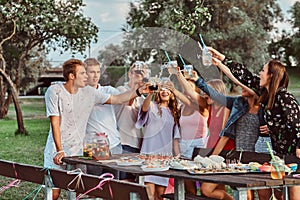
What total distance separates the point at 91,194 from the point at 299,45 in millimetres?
10389

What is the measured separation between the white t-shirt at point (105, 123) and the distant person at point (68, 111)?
0.10 meters

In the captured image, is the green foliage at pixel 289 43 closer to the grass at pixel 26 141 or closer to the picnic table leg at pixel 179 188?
the grass at pixel 26 141

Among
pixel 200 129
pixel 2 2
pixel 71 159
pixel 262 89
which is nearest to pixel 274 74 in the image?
pixel 262 89

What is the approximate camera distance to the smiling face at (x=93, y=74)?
4.29 meters

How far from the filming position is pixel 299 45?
1291 centimetres

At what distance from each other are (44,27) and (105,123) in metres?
8.97

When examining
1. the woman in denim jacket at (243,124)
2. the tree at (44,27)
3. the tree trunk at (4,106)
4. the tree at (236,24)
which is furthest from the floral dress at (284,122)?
the tree trunk at (4,106)

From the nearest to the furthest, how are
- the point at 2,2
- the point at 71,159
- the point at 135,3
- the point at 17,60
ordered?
1. the point at 71,159
2. the point at 2,2
3. the point at 135,3
4. the point at 17,60

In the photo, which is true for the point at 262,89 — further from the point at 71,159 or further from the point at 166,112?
the point at 71,159

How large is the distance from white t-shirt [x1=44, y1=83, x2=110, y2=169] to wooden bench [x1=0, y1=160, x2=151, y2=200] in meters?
0.51

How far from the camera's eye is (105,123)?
438 centimetres

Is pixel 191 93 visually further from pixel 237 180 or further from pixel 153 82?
pixel 237 180

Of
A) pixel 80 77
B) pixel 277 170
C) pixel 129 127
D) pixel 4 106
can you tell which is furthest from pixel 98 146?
pixel 4 106

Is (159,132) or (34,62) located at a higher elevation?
(34,62)
